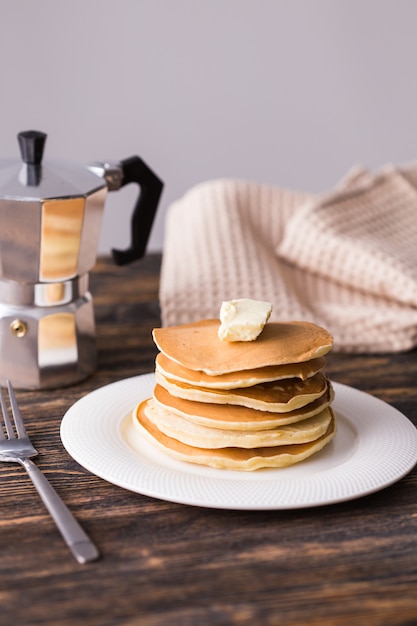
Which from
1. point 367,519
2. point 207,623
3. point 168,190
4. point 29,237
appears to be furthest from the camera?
point 168,190

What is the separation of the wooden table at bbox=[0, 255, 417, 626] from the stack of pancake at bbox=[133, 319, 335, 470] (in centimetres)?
6

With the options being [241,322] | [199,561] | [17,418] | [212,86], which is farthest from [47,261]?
[212,86]

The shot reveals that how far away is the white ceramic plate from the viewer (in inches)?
27.2

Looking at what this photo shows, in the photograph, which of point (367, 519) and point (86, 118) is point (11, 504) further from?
point (86, 118)

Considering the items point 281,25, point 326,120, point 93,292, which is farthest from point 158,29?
point 93,292

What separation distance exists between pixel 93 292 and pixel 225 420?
71 centimetres

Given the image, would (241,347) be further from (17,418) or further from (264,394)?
(17,418)

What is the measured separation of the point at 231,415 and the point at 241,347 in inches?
2.7

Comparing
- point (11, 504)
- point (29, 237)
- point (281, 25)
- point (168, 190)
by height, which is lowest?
point (168, 190)

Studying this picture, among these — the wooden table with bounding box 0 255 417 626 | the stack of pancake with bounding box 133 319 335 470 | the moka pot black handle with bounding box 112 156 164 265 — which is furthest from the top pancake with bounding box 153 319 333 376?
the moka pot black handle with bounding box 112 156 164 265

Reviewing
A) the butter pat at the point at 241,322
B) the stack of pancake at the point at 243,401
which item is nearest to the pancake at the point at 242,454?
the stack of pancake at the point at 243,401

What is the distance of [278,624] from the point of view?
558 mm

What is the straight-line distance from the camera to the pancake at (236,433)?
742 mm

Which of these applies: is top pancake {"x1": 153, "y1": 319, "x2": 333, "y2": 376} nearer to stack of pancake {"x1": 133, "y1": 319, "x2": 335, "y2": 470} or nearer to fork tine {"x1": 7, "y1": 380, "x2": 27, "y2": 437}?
stack of pancake {"x1": 133, "y1": 319, "x2": 335, "y2": 470}
